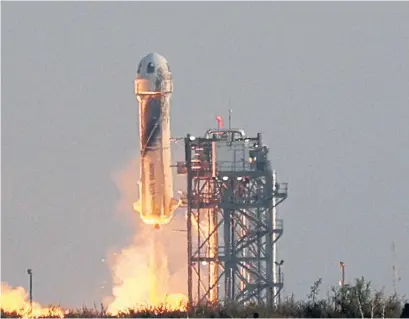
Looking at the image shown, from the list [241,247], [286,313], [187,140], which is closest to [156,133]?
[187,140]

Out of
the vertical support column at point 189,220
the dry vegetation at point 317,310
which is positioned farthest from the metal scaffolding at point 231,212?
the dry vegetation at point 317,310

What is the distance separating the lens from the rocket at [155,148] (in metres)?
97.6

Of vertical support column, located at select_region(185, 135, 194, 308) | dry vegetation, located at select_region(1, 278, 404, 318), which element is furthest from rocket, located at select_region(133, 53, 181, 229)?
dry vegetation, located at select_region(1, 278, 404, 318)

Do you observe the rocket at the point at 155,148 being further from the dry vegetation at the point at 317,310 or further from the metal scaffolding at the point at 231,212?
the dry vegetation at the point at 317,310

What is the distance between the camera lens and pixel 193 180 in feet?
328

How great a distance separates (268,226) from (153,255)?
6854mm

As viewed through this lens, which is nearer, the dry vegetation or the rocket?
the dry vegetation

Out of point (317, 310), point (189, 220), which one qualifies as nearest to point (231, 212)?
point (189, 220)

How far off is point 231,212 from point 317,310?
58138mm

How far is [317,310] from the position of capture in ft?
134

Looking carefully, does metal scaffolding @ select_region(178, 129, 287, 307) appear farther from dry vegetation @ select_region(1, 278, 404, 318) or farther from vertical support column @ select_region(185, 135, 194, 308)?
dry vegetation @ select_region(1, 278, 404, 318)

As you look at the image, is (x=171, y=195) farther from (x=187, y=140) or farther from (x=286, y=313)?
(x=286, y=313)

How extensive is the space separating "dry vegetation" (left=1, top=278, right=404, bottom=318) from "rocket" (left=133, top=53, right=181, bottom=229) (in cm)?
5515

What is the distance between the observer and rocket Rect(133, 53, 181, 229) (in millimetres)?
97625
